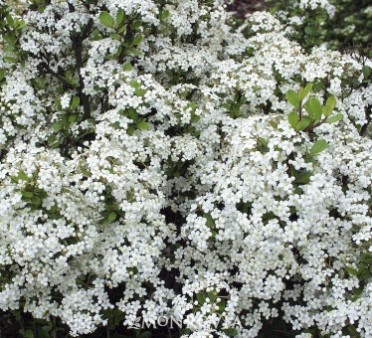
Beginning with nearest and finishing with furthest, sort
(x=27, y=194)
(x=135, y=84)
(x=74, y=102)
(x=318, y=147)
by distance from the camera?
(x=27, y=194), (x=318, y=147), (x=135, y=84), (x=74, y=102)

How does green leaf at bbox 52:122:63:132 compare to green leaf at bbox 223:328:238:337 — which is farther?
green leaf at bbox 52:122:63:132

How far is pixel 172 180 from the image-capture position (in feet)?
13.4

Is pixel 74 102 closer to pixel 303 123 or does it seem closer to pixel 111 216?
pixel 111 216

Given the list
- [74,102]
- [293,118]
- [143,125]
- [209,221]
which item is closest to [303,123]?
[293,118]

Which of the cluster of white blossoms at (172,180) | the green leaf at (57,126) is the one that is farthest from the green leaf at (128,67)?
the green leaf at (57,126)

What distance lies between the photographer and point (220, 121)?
4.28 metres

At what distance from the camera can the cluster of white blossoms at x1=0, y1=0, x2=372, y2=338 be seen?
3172mm

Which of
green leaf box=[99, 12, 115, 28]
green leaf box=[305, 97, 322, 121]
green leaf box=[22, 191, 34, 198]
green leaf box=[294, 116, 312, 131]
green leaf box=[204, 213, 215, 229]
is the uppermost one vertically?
green leaf box=[99, 12, 115, 28]

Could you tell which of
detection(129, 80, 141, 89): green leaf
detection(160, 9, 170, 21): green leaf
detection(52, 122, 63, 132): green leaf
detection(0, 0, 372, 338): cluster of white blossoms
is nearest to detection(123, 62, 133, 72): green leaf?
detection(0, 0, 372, 338): cluster of white blossoms

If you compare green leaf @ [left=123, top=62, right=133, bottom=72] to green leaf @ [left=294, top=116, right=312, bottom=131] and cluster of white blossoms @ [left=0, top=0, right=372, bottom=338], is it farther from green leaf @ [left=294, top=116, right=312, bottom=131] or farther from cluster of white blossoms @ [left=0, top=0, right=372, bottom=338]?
green leaf @ [left=294, top=116, right=312, bottom=131]

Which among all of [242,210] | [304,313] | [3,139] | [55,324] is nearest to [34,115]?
[3,139]

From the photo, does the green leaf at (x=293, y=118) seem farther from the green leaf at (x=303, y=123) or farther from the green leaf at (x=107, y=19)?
the green leaf at (x=107, y=19)

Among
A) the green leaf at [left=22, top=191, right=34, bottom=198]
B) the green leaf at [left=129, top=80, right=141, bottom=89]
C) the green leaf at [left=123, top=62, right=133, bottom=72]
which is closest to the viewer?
the green leaf at [left=22, top=191, right=34, bottom=198]

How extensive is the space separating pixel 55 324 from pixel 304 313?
5.79ft
